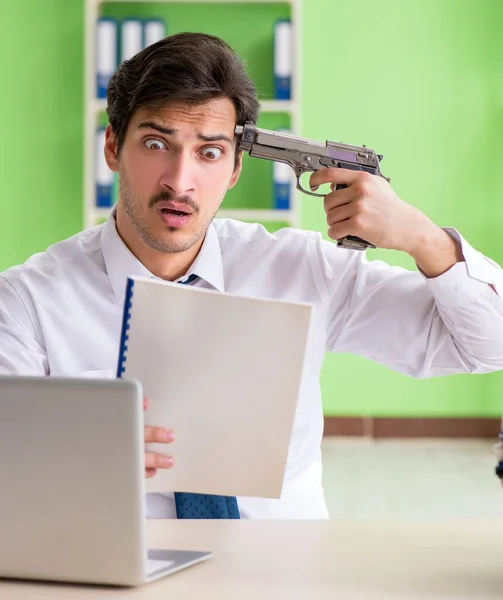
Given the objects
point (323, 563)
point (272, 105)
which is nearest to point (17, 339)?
point (323, 563)

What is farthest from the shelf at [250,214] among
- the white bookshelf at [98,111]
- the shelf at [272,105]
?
the shelf at [272,105]

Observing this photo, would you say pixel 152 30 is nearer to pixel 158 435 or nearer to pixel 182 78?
pixel 182 78

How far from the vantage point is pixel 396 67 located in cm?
459

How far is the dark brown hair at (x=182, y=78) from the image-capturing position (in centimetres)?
155

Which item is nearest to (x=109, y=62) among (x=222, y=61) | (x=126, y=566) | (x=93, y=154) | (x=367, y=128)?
(x=93, y=154)

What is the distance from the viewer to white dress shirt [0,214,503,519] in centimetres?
151

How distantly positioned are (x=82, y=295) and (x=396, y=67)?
3.39 metres

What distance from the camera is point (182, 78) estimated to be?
1.55m

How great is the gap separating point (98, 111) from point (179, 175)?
113 inches

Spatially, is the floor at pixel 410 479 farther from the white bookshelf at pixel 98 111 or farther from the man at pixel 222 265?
the man at pixel 222 265

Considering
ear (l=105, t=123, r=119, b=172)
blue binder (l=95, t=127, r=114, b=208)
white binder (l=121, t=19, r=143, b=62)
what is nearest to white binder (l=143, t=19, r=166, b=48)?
white binder (l=121, t=19, r=143, b=62)

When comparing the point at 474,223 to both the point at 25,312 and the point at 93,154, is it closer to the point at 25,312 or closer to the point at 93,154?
the point at 93,154

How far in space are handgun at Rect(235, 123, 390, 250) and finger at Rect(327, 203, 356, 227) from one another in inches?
1.3

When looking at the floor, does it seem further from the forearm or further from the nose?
the nose
